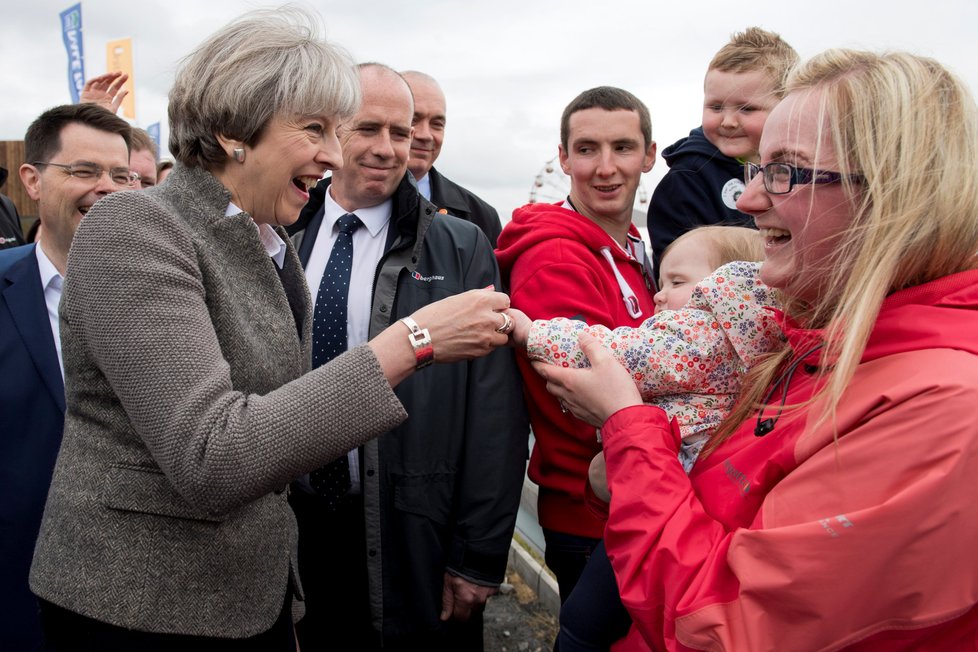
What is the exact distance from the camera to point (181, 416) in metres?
1.51

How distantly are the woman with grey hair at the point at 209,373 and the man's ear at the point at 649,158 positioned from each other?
1.71m

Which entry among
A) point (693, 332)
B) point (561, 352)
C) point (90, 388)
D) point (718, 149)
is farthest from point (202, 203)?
point (718, 149)

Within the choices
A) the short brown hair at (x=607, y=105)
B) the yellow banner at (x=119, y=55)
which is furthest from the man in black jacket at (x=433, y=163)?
the yellow banner at (x=119, y=55)

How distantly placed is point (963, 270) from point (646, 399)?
3.17 feet

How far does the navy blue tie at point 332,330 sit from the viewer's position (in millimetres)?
→ 2861

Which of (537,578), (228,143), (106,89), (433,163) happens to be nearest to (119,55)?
(106,89)

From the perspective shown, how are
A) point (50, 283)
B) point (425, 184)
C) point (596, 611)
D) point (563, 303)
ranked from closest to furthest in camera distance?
Result: point (596, 611)
point (563, 303)
point (50, 283)
point (425, 184)

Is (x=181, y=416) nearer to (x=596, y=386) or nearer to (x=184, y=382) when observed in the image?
(x=184, y=382)

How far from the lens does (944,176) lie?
4.22ft

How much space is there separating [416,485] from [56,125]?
251 cm

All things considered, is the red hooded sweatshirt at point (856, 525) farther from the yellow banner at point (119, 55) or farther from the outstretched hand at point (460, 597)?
the yellow banner at point (119, 55)

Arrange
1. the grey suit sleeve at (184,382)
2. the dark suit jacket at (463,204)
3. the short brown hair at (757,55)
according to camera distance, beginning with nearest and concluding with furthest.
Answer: the grey suit sleeve at (184,382)
the short brown hair at (757,55)
the dark suit jacket at (463,204)

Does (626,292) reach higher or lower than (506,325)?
lower

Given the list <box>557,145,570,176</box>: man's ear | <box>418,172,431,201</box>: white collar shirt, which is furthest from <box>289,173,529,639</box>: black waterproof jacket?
<box>418,172,431,201</box>: white collar shirt
